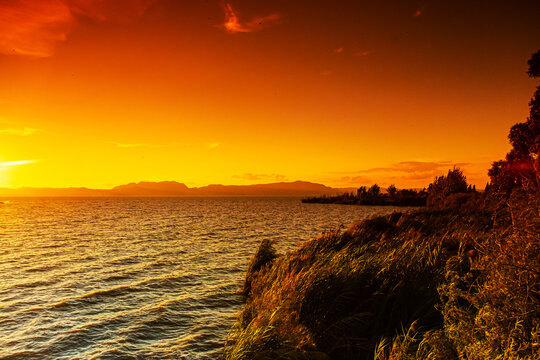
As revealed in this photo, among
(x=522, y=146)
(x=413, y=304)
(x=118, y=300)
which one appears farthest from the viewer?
(x=522, y=146)

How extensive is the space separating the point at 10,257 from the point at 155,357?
75.8 ft

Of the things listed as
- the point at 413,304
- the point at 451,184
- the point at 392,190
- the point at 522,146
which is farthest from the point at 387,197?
the point at 413,304

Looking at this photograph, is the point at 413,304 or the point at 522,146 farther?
the point at 522,146

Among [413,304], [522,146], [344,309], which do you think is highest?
[522,146]

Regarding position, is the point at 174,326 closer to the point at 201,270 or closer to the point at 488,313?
the point at 201,270

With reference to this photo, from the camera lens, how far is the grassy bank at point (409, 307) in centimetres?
589

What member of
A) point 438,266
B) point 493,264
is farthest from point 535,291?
point 438,266

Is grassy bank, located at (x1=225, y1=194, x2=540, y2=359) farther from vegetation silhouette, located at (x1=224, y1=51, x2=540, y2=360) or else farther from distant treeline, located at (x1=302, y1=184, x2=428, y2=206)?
distant treeline, located at (x1=302, y1=184, x2=428, y2=206)

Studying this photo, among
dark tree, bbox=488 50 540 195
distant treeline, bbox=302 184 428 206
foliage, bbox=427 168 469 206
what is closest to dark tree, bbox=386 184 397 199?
distant treeline, bbox=302 184 428 206

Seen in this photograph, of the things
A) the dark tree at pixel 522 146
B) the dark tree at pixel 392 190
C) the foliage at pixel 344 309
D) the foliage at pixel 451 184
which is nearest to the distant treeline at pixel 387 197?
the dark tree at pixel 392 190

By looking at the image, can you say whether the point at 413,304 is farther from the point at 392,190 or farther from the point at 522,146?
the point at 392,190

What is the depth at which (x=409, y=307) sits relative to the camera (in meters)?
10.0

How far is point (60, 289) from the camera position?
18094 millimetres

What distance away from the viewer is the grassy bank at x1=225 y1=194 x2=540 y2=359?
5.89 m
